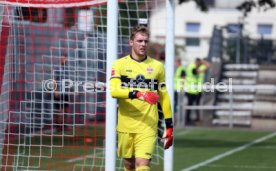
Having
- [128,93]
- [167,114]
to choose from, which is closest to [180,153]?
[167,114]

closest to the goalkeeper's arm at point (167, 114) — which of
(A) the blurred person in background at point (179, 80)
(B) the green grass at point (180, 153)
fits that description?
(B) the green grass at point (180, 153)

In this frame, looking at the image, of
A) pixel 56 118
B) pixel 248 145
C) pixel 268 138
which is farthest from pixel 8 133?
pixel 268 138

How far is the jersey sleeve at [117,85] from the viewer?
9.91 m

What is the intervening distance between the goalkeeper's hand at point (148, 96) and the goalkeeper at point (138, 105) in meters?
0.22

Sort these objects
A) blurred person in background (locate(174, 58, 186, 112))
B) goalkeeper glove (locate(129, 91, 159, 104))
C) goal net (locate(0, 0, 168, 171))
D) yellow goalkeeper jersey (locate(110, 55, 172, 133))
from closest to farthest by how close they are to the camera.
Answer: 1. goalkeeper glove (locate(129, 91, 159, 104))
2. yellow goalkeeper jersey (locate(110, 55, 172, 133))
3. goal net (locate(0, 0, 168, 171))
4. blurred person in background (locate(174, 58, 186, 112))

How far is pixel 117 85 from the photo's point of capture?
10.0 m

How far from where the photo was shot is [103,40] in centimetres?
1399

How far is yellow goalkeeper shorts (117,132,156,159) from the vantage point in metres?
10.1

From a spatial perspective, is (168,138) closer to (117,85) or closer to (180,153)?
(117,85)

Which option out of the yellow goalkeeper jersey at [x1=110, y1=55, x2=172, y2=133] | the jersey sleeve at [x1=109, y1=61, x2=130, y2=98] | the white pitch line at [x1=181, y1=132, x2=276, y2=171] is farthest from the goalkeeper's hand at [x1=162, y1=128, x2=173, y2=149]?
the white pitch line at [x1=181, y1=132, x2=276, y2=171]

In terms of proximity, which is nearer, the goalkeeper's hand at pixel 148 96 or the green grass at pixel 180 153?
the goalkeeper's hand at pixel 148 96

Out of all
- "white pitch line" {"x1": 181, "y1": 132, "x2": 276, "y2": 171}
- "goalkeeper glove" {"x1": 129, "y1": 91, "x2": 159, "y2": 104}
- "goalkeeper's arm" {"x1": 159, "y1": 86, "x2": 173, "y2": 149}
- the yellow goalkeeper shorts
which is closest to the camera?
"goalkeeper glove" {"x1": 129, "y1": 91, "x2": 159, "y2": 104}

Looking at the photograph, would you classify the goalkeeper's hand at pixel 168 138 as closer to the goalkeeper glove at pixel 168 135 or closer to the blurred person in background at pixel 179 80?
the goalkeeper glove at pixel 168 135

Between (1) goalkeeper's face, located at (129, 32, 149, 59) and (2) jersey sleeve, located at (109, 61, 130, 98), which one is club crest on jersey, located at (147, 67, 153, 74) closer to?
(1) goalkeeper's face, located at (129, 32, 149, 59)
